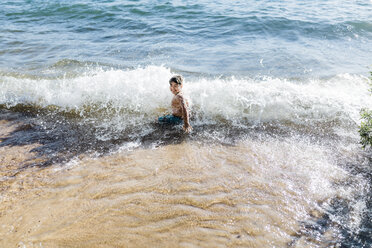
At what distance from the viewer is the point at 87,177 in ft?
11.9

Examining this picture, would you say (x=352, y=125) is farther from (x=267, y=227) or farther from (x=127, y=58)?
(x=127, y=58)

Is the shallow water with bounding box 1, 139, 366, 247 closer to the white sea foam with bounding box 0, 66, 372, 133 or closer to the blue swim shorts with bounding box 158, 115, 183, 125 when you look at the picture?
the blue swim shorts with bounding box 158, 115, 183, 125

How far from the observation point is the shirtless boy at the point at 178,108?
482cm

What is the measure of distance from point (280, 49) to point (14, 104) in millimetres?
8494

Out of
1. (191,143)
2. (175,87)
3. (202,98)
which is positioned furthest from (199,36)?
(191,143)

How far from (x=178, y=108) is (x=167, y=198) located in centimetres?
224

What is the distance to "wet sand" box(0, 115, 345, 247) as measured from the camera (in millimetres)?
2711

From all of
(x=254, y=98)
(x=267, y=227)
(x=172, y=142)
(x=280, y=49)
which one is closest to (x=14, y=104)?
(x=172, y=142)

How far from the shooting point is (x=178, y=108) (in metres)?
5.06

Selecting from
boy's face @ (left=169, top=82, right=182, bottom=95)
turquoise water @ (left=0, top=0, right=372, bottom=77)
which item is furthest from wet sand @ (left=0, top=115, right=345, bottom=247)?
turquoise water @ (left=0, top=0, right=372, bottom=77)

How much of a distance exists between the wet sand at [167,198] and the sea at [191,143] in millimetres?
17

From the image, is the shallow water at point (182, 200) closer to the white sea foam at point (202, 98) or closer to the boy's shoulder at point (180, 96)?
the boy's shoulder at point (180, 96)

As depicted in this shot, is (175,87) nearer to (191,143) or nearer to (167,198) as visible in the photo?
(191,143)

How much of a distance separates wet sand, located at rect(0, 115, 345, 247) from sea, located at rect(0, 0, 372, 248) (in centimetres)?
2
